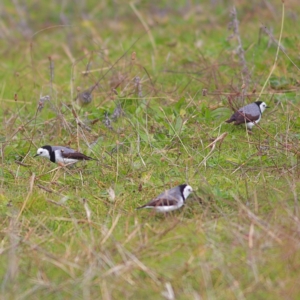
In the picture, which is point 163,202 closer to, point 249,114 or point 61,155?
point 61,155

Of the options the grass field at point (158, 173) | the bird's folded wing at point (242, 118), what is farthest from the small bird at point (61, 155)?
the bird's folded wing at point (242, 118)

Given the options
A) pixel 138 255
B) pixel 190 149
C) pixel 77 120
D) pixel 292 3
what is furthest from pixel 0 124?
pixel 292 3

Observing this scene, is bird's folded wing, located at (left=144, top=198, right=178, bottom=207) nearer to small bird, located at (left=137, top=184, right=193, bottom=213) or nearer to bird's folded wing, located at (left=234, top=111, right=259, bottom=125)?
small bird, located at (left=137, top=184, right=193, bottom=213)

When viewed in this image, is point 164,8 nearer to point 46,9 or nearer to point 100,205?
point 46,9

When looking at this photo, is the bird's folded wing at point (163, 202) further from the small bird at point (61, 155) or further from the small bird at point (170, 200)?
the small bird at point (61, 155)

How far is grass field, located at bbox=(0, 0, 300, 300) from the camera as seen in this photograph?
4.52m

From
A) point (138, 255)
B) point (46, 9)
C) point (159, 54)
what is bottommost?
point (46, 9)

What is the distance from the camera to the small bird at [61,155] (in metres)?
6.52

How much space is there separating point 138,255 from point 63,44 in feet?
22.6

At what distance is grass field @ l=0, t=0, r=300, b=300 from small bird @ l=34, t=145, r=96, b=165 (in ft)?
0.35

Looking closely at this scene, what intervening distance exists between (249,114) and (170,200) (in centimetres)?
188

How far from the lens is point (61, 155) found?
6.53m

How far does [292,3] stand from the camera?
11.6 metres

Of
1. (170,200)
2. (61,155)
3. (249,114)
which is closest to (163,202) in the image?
(170,200)
